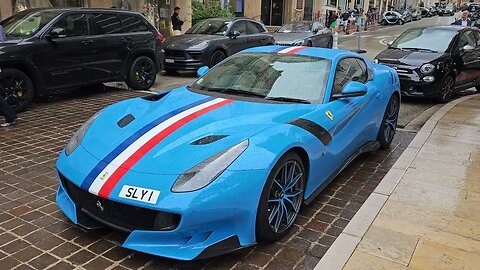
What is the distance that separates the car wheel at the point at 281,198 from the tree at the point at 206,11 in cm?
1888

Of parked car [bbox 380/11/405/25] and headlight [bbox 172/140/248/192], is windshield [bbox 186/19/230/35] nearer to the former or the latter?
headlight [bbox 172/140/248/192]

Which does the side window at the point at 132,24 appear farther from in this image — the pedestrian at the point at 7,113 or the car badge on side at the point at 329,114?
the car badge on side at the point at 329,114

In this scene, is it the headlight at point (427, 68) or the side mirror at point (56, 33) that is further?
the headlight at point (427, 68)

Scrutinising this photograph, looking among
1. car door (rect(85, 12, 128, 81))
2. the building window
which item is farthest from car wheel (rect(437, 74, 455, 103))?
the building window

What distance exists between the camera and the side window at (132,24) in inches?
363

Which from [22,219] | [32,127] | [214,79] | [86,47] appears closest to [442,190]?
[214,79]

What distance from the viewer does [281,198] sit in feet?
11.2

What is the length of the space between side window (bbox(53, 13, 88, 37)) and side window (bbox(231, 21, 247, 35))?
5.33 m

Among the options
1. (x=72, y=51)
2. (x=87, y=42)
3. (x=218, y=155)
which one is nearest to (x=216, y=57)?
(x=87, y=42)

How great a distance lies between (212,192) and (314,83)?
1987mm

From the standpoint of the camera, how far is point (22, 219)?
363 cm

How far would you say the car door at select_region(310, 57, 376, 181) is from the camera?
4129 mm

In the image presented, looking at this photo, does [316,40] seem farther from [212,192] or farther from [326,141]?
[212,192]

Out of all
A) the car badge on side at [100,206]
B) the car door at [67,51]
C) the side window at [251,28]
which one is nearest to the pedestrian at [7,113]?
the car door at [67,51]
